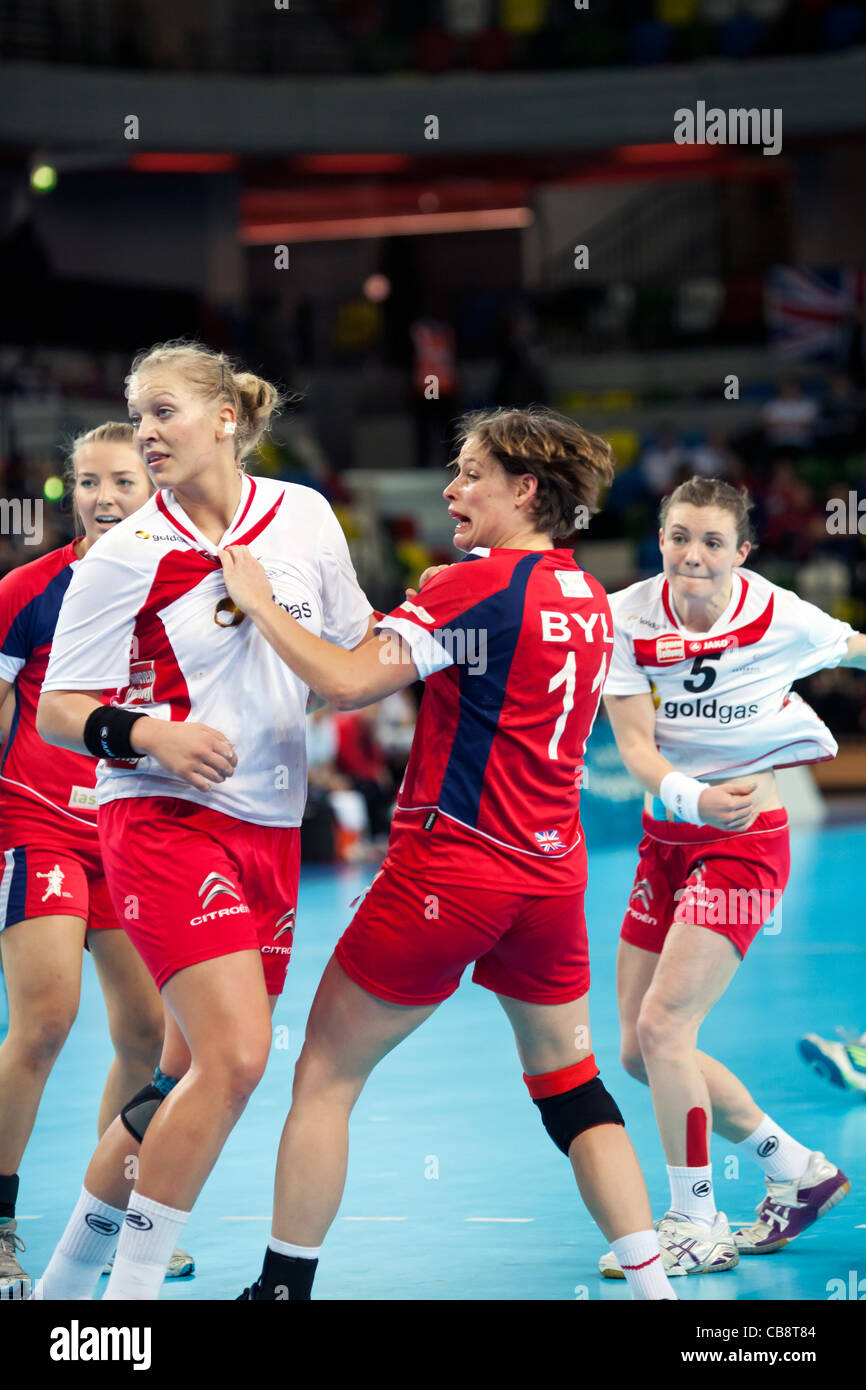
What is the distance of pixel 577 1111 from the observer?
142 inches

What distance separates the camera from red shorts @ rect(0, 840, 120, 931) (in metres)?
4.25

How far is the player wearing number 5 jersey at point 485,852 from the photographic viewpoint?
3449 millimetres

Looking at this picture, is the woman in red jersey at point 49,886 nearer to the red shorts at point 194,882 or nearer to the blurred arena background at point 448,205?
→ the red shorts at point 194,882

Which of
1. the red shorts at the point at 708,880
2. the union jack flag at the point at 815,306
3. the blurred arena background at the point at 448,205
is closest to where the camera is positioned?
the red shorts at the point at 708,880

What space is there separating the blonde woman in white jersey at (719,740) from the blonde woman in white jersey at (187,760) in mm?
1187

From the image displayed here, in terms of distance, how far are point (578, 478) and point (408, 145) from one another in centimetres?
2068

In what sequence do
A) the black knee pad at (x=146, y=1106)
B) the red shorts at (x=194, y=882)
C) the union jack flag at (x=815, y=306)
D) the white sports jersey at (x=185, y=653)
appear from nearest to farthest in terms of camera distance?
the red shorts at (x=194, y=882) → the white sports jersey at (x=185, y=653) → the black knee pad at (x=146, y=1106) → the union jack flag at (x=815, y=306)

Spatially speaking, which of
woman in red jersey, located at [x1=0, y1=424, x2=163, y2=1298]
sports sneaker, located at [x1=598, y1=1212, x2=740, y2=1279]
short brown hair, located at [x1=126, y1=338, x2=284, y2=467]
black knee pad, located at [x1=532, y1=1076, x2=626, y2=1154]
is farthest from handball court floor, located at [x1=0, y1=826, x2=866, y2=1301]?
short brown hair, located at [x1=126, y1=338, x2=284, y2=467]

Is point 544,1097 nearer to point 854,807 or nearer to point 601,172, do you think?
point 854,807

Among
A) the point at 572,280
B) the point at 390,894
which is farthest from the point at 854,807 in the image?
the point at 390,894

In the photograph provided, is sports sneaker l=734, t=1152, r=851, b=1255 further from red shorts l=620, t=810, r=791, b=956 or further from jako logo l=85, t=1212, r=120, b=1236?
jako logo l=85, t=1212, r=120, b=1236

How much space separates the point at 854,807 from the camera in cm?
1694

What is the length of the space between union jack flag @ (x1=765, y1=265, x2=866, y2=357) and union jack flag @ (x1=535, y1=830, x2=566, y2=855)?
66.4 ft

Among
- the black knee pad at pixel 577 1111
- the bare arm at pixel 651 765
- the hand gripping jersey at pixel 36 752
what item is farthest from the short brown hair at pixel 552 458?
the hand gripping jersey at pixel 36 752
